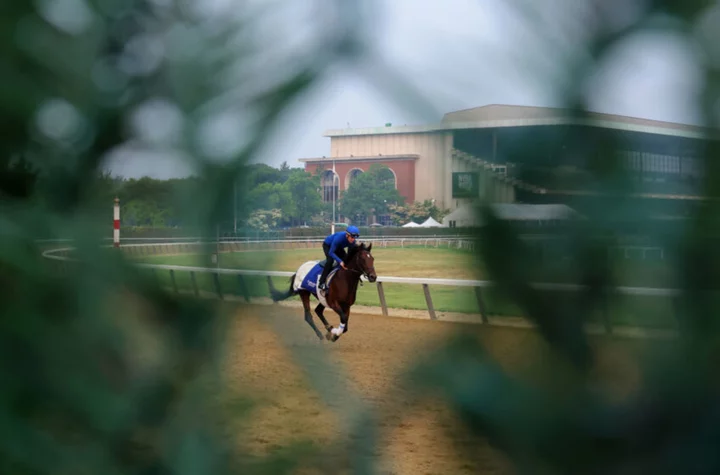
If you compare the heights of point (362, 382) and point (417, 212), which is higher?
point (417, 212)

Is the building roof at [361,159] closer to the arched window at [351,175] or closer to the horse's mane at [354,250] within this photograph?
the arched window at [351,175]

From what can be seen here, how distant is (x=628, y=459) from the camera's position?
35cm

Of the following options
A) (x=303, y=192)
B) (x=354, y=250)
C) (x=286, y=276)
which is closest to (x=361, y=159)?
(x=303, y=192)

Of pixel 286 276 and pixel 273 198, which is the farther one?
pixel 273 198

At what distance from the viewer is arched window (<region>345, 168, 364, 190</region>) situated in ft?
2.01

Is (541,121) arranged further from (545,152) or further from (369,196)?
(369,196)

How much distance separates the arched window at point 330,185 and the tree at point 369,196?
13 mm

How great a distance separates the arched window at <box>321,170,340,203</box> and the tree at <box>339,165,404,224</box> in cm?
1

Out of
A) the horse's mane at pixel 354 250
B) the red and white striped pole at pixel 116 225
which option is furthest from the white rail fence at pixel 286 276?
the horse's mane at pixel 354 250

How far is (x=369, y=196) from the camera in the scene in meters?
0.68

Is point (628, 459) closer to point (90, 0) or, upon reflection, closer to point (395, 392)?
point (395, 392)

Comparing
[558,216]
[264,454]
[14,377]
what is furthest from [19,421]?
[558,216]

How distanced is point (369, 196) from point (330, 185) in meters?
0.05

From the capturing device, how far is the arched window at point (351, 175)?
61cm
